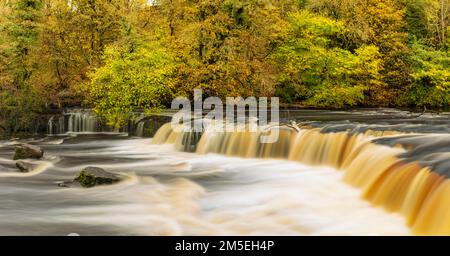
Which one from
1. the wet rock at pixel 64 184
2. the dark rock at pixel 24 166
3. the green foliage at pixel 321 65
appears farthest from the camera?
the green foliage at pixel 321 65

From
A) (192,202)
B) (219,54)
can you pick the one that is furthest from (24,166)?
(219,54)

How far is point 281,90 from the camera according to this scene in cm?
2991

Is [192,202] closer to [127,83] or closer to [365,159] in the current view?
[365,159]

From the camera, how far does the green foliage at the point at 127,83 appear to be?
835 inches

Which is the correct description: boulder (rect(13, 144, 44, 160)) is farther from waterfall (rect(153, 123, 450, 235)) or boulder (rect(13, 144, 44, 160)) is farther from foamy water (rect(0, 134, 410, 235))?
waterfall (rect(153, 123, 450, 235))

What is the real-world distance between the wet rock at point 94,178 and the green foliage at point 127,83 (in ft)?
29.9

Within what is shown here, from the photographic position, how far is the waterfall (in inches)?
A: 318

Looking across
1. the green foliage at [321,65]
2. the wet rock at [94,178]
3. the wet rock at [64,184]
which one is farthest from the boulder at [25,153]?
the green foliage at [321,65]

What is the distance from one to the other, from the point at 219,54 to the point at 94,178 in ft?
45.2

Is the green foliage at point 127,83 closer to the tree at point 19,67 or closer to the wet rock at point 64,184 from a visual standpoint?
the tree at point 19,67

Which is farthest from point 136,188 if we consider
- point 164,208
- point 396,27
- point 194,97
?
point 396,27

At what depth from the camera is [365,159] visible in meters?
11.8

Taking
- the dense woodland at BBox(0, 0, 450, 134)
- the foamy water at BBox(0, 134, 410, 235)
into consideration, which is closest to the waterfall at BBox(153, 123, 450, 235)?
the foamy water at BBox(0, 134, 410, 235)
